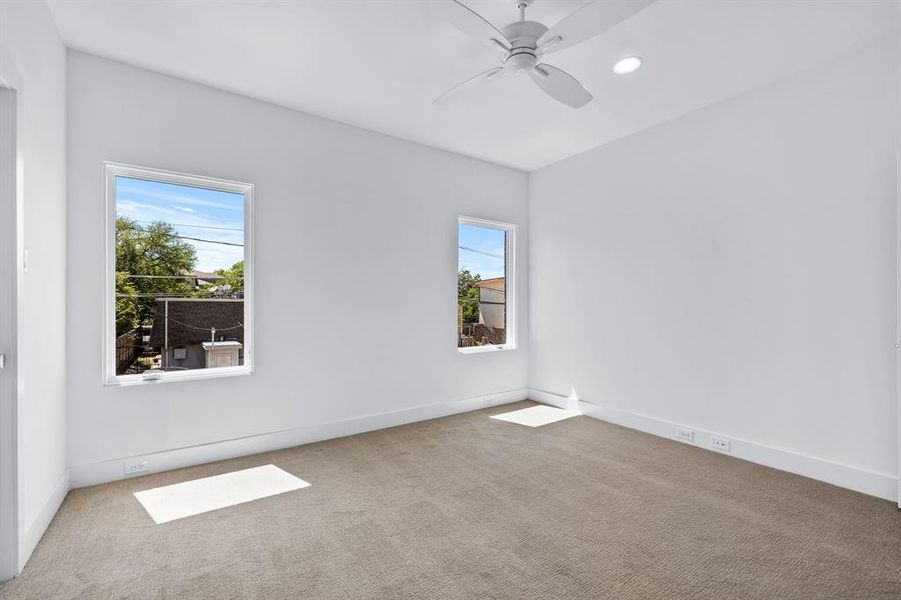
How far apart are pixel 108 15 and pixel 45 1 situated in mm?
269

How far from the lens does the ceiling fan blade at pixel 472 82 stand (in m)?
2.47

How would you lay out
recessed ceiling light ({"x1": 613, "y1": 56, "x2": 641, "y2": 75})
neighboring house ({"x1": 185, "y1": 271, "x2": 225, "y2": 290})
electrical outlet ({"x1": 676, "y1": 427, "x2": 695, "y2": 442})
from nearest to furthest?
recessed ceiling light ({"x1": 613, "y1": 56, "x2": 641, "y2": 75})
neighboring house ({"x1": 185, "y1": 271, "x2": 225, "y2": 290})
electrical outlet ({"x1": 676, "y1": 427, "x2": 695, "y2": 442})

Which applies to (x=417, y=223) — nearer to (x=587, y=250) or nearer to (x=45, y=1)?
(x=587, y=250)

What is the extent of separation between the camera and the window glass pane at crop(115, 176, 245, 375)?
3.00m

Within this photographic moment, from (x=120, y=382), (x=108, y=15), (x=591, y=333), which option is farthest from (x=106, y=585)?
(x=591, y=333)

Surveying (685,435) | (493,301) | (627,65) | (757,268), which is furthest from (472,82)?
(685,435)

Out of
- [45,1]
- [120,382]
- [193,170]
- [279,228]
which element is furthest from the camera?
[279,228]

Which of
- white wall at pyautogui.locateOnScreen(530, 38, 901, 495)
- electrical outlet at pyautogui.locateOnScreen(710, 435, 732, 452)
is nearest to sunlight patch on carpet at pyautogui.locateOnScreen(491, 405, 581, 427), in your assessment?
white wall at pyautogui.locateOnScreen(530, 38, 901, 495)

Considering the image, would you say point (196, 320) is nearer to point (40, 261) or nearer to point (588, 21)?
point (40, 261)

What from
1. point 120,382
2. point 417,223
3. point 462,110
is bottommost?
point 120,382

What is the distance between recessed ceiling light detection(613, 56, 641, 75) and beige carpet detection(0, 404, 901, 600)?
2.81m

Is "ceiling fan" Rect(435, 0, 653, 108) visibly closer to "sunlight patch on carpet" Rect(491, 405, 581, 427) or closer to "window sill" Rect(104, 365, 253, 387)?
"window sill" Rect(104, 365, 253, 387)

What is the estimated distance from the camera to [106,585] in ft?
6.04

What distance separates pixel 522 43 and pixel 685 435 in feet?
10.9
